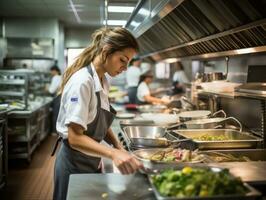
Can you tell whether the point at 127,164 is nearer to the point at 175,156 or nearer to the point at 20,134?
the point at 175,156

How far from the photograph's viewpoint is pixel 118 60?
1.82 meters

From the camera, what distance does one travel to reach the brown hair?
1788 mm

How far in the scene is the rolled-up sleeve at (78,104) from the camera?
1629 mm

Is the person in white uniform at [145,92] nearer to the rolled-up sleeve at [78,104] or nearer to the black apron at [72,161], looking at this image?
the black apron at [72,161]

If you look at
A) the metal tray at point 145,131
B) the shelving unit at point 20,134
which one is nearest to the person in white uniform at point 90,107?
the metal tray at point 145,131

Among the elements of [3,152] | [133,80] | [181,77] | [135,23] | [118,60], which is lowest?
[3,152]

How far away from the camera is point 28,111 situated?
5141mm

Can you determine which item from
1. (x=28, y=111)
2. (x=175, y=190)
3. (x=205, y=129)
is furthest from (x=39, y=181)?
(x=175, y=190)

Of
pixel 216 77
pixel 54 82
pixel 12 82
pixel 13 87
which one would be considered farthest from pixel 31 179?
pixel 54 82

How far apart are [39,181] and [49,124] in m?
3.56

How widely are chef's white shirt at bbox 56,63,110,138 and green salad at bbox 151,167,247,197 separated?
0.56 m

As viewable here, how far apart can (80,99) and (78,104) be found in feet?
0.10

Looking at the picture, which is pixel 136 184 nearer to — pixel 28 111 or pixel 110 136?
pixel 110 136

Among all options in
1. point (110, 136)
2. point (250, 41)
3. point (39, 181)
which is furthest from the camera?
point (39, 181)
